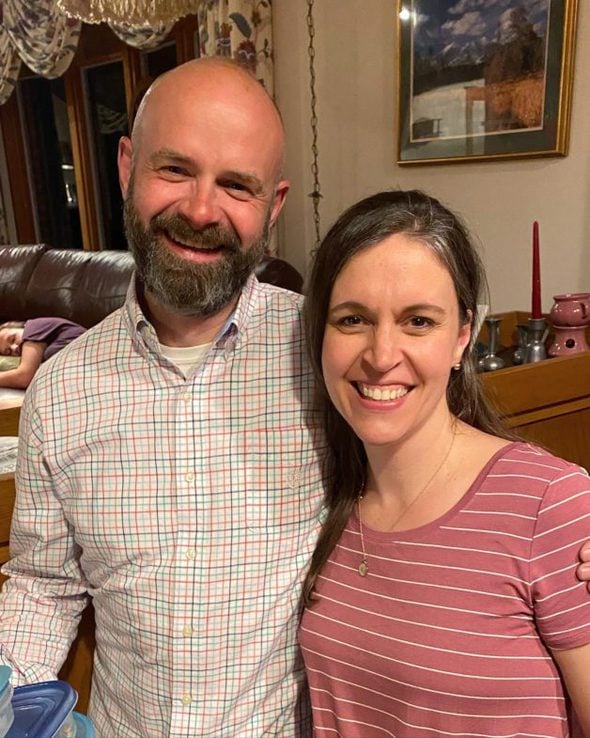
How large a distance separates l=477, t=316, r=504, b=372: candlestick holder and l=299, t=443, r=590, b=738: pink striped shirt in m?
0.74

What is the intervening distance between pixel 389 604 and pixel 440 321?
0.38 meters

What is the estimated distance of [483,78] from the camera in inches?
87.4

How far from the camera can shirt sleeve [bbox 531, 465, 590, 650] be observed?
0.80 meters

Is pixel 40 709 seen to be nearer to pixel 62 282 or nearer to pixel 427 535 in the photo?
pixel 427 535

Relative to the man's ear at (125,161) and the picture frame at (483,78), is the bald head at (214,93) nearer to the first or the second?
the man's ear at (125,161)

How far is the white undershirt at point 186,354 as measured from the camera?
1082mm

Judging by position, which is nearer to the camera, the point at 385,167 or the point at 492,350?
the point at 492,350

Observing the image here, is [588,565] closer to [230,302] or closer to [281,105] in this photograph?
[230,302]

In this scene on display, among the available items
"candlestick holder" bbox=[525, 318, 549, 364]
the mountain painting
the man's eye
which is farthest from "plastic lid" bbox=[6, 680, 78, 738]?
the mountain painting

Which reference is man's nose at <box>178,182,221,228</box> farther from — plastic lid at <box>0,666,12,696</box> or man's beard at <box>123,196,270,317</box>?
plastic lid at <box>0,666,12,696</box>

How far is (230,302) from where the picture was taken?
3.56 ft

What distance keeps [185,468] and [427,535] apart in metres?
0.36

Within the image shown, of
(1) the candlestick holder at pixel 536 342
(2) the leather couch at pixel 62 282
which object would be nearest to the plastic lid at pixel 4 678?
(1) the candlestick holder at pixel 536 342

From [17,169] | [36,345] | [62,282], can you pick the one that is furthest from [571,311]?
[17,169]
